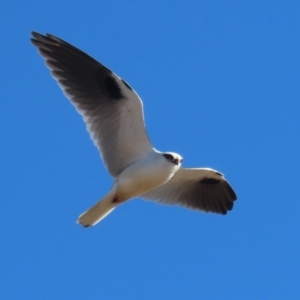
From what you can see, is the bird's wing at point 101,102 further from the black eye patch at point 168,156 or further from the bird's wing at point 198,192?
the bird's wing at point 198,192

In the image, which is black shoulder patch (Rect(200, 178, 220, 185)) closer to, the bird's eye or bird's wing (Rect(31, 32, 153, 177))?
bird's wing (Rect(31, 32, 153, 177))

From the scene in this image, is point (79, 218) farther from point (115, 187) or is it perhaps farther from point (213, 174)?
point (213, 174)

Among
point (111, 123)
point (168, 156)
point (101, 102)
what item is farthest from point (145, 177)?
point (101, 102)

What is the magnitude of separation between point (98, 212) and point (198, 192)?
2316mm

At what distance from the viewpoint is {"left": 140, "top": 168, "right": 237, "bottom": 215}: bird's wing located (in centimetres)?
1405

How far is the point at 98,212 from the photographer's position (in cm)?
1245

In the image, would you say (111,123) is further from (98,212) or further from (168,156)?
(98,212)

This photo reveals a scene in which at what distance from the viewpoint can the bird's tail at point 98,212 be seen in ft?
40.7

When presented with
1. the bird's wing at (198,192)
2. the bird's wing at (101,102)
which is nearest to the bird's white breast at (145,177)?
the bird's wing at (101,102)

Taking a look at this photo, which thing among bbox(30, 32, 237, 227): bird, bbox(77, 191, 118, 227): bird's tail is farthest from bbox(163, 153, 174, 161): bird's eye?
bbox(77, 191, 118, 227): bird's tail

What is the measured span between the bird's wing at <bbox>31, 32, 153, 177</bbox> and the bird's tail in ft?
1.78

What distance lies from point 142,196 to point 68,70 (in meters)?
2.41

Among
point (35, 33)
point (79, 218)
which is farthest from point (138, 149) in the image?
point (35, 33)

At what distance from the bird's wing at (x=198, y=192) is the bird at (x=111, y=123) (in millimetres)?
1304
